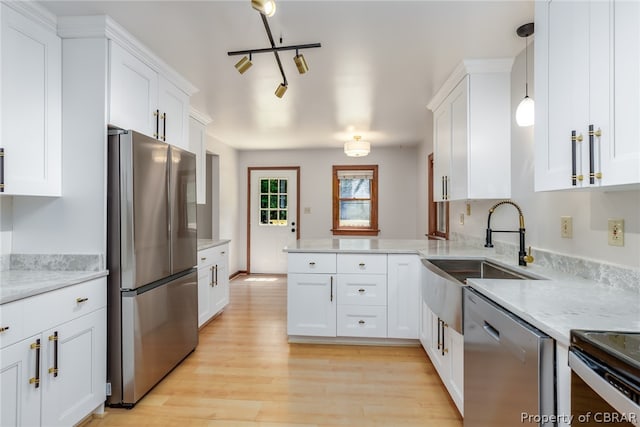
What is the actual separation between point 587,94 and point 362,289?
2129mm

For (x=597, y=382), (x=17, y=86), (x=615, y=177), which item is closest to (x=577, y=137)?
(x=615, y=177)

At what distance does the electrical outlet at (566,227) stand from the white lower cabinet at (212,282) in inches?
Answer: 114

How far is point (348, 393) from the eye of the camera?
7.14 feet

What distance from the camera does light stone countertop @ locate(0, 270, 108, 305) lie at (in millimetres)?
1448

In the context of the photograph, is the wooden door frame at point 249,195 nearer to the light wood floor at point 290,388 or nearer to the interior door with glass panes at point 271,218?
the interior door with glass panes at point 271,218

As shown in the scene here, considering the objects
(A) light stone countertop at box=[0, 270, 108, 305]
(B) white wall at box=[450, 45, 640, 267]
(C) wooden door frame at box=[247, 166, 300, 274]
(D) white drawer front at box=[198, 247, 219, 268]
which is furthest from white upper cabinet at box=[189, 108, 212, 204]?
(B) white wall at box=[450, 45, 640, 267]

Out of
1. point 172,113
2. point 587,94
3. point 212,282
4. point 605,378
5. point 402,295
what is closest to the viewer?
point 605,378

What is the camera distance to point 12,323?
1394 mm

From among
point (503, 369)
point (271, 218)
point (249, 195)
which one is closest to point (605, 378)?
point (503, 369)

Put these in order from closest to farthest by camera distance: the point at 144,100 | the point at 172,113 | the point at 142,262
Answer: the point at 142,262 < the point at 144,100 < the point at 172,113

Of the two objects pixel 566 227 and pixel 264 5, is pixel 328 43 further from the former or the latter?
pixel 566 227

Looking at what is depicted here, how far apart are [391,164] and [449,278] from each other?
4226 mm

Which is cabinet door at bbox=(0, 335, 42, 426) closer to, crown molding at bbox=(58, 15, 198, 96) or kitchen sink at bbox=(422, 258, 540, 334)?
crown molding at bbox=(58, 15, 198, 96)

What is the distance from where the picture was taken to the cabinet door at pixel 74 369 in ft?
5.13
